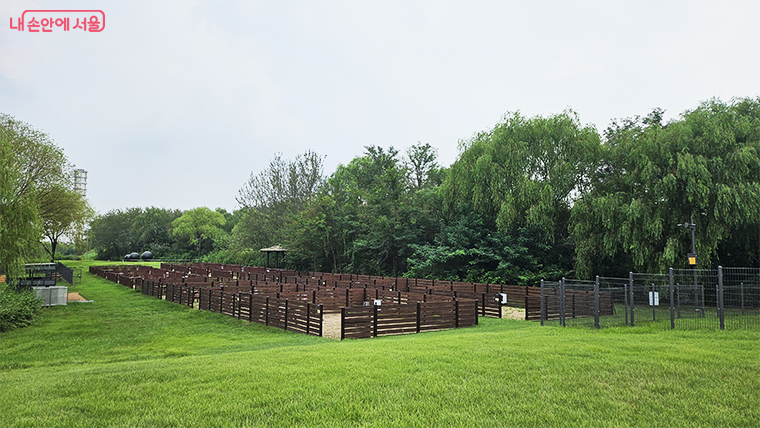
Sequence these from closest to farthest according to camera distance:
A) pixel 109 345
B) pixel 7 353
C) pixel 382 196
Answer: pixel 7 353, pixel 109 345, pixel 382 196

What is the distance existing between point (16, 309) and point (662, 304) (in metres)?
21.0

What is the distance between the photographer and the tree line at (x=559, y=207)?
18562mm

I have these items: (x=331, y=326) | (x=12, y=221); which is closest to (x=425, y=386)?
(x=331, y=326)

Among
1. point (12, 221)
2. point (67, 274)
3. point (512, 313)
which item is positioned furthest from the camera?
point (67, 274)

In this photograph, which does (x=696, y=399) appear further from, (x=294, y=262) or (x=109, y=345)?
(x=294, y=262)

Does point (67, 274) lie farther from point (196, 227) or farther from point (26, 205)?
point (196, 227)

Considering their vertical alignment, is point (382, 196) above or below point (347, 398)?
above

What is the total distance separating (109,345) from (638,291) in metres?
15.0

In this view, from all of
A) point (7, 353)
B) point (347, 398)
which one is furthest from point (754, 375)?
point (7, 353)

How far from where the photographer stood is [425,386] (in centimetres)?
561

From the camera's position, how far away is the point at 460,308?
46.1ft

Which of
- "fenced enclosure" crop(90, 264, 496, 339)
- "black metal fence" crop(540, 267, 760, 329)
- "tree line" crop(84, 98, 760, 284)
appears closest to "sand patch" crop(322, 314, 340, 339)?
"fenced enclosure" crop(90, 264, 496, 339)

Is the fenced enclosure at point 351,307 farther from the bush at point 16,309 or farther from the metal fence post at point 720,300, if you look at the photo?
the metal fence post at point 720,300

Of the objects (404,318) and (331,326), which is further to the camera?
(331,326)
